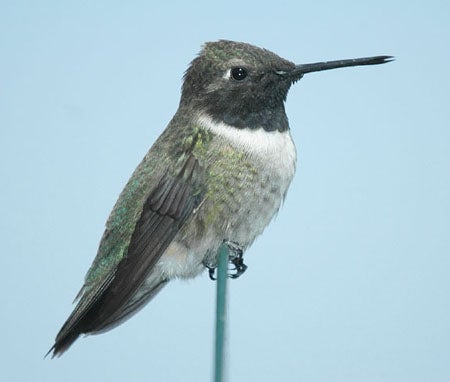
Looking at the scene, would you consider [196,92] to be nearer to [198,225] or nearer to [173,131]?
[173,131]

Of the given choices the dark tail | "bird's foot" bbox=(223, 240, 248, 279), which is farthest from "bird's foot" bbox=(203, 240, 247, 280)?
the dark tail

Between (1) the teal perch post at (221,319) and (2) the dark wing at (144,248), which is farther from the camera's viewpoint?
(2) the dark wing at (144,248)

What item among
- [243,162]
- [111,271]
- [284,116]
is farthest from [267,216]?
[111,271]

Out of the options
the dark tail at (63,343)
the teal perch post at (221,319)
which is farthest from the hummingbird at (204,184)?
the teal perch post at (221,319)

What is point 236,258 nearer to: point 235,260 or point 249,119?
point 235,260

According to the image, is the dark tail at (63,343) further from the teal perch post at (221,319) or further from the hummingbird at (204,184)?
the teal perch post at (221,319)
